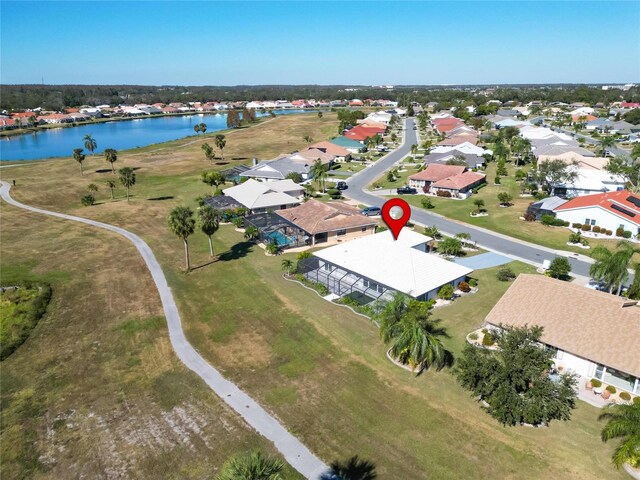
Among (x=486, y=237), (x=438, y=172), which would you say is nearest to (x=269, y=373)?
(x=486, y=237)

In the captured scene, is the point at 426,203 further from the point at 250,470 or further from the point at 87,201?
the point at 87,201

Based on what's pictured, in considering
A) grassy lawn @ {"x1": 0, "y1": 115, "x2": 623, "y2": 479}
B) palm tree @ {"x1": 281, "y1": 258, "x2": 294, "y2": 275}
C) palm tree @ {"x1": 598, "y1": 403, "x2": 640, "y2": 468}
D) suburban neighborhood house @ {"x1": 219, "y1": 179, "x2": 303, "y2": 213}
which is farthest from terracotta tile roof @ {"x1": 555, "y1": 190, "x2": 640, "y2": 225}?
palm tree @ {"x1": 598, "y1": 403, "x2": 640, "y2": 468}

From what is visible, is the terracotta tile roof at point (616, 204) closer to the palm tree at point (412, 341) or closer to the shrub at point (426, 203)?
the shrub at point (426, 203)

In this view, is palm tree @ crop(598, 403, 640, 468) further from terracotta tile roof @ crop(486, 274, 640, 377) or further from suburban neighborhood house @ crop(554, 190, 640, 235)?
suburban neighborhood house @ crop(554, 190, 640, 235)

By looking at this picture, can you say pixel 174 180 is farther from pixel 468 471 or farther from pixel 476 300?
pixel 468 471

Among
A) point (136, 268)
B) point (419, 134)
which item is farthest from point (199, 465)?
point (419, 134)

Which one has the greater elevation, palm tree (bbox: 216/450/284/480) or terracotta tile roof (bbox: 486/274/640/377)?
palm tree (bbox: 216/450/284/480)

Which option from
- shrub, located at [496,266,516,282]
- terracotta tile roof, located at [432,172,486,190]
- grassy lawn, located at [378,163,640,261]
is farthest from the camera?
terracotta tile roof, located at [432,172,486,190]
